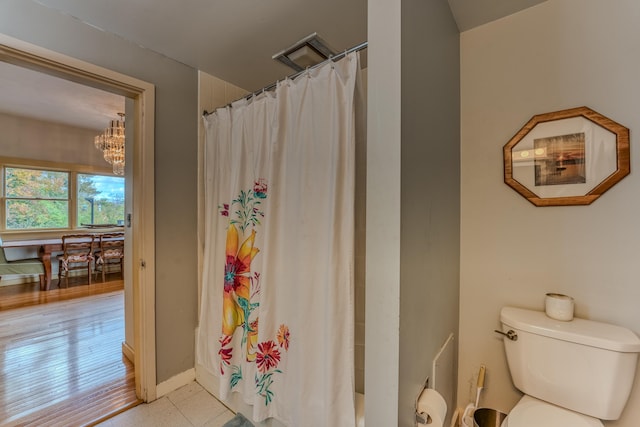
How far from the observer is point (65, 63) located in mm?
1445

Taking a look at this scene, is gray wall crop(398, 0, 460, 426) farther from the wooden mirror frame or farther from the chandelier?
the chandelier

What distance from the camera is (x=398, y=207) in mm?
879

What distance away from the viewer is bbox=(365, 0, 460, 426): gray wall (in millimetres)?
891

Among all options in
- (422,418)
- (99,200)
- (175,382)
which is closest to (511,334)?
(422,418)

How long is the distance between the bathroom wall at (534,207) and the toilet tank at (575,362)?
0.15 meters

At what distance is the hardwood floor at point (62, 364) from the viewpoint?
1650 mm

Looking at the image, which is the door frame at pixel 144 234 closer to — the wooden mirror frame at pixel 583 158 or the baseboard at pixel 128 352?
the baseboard at pixel 128 352

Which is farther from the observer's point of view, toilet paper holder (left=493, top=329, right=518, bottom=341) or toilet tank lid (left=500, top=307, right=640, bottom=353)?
toilet paper holder (left=493, top=329, right=518, bottom=341)

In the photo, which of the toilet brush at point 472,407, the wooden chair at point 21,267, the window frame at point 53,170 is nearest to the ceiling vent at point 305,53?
the toilet brush at point 472,407

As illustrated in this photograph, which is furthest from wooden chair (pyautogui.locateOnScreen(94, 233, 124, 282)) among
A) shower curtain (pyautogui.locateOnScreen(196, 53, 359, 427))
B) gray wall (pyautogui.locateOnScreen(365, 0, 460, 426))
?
gray wall (pyautogui.locateOnScreen(365, 0, 460, 426))

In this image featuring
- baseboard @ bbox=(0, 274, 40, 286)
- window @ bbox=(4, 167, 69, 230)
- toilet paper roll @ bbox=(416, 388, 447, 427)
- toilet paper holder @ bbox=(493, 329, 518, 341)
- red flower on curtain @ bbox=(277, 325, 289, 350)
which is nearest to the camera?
toilet paper roll @ bbox=(416, 388, 447, 427)

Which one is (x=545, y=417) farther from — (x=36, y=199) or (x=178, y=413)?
(x=36, y=199)

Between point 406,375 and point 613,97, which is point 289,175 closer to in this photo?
point 406,375

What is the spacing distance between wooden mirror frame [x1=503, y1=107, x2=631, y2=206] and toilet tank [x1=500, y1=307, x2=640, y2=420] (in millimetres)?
559
